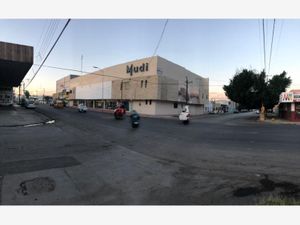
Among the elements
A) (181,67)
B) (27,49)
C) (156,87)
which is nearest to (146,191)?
(27,49)

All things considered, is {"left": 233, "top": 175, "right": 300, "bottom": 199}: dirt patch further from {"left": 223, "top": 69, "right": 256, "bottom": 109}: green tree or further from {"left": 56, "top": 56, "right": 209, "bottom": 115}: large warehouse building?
{"left": 223, "top": 69, "right": 256, "bottom": 109}: green tree

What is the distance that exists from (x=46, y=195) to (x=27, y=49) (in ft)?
68.3

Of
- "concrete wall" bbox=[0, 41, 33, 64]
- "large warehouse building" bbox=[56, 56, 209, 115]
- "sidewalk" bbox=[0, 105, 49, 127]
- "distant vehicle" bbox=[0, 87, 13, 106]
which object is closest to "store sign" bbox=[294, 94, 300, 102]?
"large warehouse building" bbox=[56, 56, 209, 115]

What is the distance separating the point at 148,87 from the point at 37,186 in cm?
4050

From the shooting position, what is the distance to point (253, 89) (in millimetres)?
44219

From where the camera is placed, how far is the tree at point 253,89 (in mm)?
42531

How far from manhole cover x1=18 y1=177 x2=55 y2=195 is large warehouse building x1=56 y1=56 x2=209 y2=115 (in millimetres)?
38165

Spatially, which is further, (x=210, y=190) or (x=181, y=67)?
(x=181, y=67)

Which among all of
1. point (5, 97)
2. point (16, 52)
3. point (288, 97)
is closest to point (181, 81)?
point (288, 97)

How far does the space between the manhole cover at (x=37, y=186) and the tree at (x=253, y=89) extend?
42.3 m

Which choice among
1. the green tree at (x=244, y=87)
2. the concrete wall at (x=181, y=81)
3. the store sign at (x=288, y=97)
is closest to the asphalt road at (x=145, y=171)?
the store sign at (x=288, y=97)

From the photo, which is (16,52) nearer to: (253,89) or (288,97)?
(288,97)

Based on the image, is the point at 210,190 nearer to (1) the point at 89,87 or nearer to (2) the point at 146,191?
(2) the point at 146,191

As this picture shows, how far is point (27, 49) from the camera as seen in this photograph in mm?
22484
